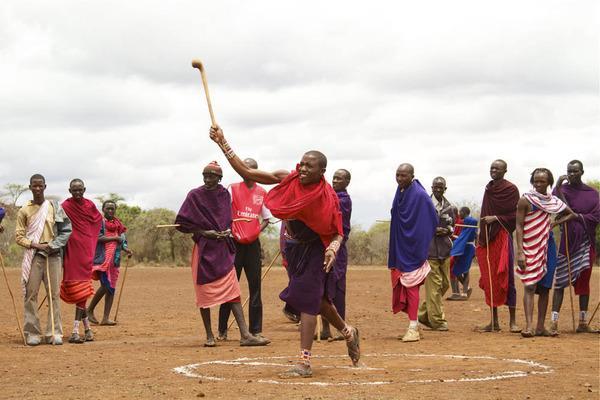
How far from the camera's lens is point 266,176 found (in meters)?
9.47

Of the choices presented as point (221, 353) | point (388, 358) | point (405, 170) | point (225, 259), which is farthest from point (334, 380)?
point (405, 170)

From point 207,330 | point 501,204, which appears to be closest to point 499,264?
point 501,204

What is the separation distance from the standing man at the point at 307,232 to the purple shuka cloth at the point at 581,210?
5.24m

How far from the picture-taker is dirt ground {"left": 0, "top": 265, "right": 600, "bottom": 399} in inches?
318

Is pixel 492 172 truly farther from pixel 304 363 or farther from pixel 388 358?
pixel 304 363

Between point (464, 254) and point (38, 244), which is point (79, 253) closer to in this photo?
point (38, 244)

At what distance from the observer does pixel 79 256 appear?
1309 cm

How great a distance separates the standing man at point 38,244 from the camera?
12570 mm

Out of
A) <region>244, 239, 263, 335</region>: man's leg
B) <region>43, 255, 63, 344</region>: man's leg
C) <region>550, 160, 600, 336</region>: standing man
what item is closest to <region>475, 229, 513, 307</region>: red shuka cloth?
<region>550, 160, 600, 336</region>: standing man

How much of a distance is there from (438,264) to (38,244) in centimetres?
574

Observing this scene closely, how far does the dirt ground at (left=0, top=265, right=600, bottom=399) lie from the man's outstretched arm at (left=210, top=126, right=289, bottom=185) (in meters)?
1.80

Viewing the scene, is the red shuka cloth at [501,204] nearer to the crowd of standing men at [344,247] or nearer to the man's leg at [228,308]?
the crowd of standing men at [344,247]

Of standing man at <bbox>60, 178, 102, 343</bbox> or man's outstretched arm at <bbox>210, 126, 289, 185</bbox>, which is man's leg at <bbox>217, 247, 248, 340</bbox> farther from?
man's outstretched arm at <bbox>210, 126, 289, 185</bbox>

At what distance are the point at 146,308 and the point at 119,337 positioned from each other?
5729 mm
